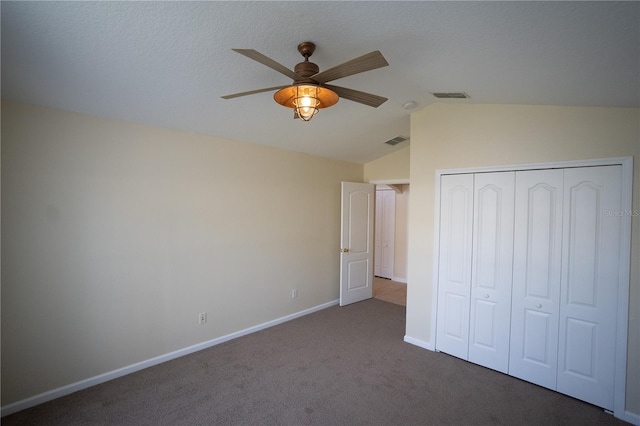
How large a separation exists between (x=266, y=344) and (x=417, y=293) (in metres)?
1.93

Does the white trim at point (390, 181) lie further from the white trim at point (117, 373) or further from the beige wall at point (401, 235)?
the white trim at point (117, 373)

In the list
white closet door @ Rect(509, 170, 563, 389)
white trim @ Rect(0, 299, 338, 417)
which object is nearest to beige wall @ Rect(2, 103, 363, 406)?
white trim @ Rect(0, 299, 338, 417)

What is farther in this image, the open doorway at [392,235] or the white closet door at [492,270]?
the open doorway at [392,235]

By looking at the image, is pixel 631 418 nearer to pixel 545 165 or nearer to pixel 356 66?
pixel 545 165

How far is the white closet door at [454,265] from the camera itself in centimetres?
316

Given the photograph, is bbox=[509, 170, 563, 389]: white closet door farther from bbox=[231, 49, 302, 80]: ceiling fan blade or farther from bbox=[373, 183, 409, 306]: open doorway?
bbox=[373, 183, 409, 306]: open doorway

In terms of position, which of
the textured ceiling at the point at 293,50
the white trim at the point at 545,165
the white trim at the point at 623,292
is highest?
the textured ceiling at the point at 293,50

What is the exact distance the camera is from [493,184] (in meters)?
3.00

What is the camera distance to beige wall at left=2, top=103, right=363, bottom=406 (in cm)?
234

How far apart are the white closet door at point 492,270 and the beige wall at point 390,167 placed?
1897 mm

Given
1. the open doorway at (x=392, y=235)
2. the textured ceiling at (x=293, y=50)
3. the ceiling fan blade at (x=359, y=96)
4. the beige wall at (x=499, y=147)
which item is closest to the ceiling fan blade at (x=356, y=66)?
the ceiling fan blade at (x=359, y=96)

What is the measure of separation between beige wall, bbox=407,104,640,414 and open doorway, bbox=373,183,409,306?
3.03 meters

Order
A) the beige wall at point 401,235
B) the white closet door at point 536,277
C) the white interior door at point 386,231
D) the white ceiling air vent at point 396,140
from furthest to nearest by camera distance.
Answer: the white interior door at point 386,231
the beige wall at point 401,235
the white ceiling air vent at point 396,140
the white closet door at point 536,277

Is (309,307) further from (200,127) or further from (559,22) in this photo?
(559,22)
